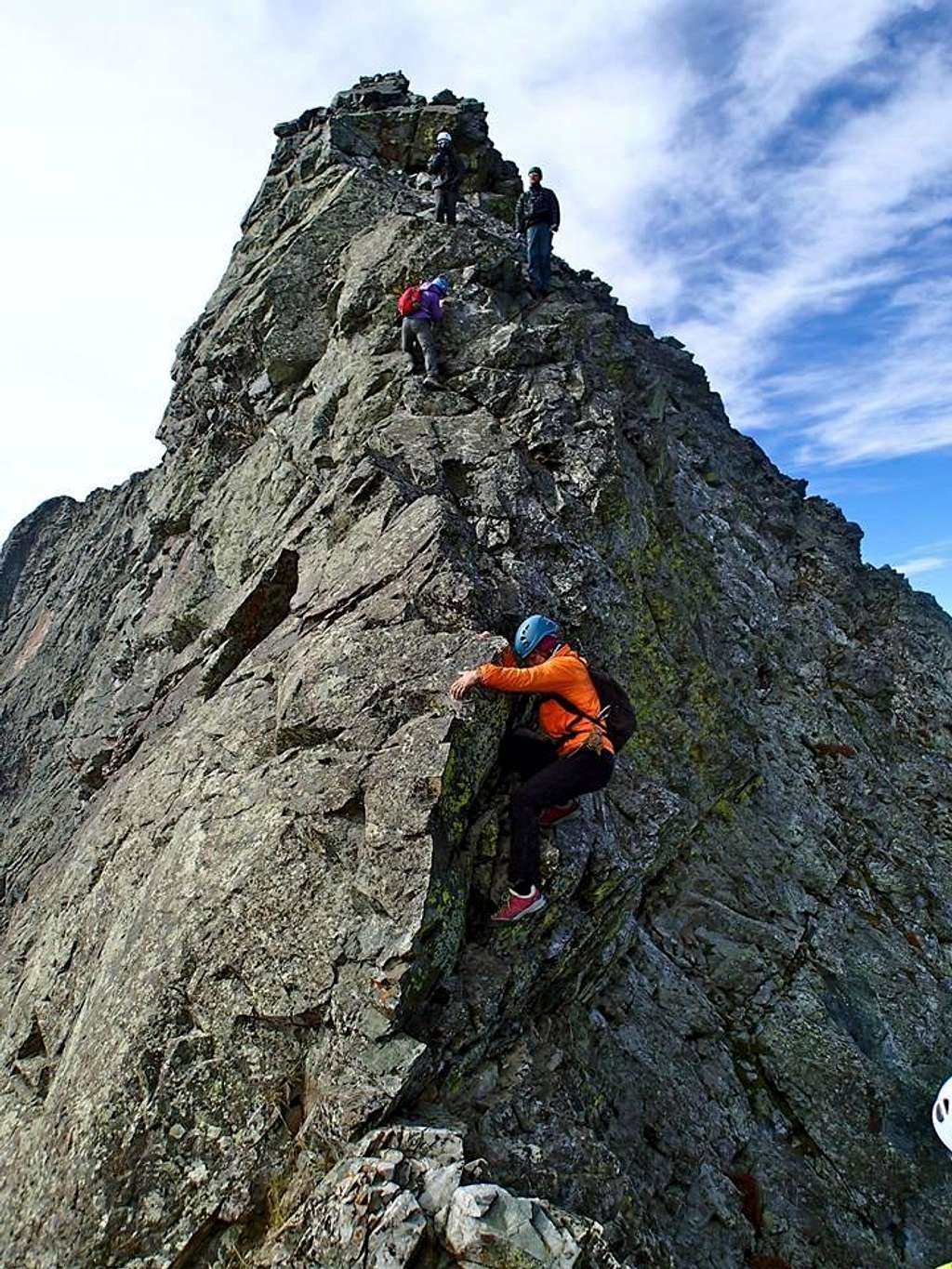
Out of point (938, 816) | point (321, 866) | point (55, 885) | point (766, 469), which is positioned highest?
point (766, 469)

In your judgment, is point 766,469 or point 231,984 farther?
point 766,469

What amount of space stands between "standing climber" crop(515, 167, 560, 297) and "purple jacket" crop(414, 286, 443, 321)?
18.0 ft

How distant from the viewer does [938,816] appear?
2270cm

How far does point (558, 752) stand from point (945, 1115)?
6.14m

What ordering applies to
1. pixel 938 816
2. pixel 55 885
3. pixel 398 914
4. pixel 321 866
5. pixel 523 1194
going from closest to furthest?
pixel 523 1194, pixel 398 914, pixel 321 866, pixel 55 885, pixel 938 816

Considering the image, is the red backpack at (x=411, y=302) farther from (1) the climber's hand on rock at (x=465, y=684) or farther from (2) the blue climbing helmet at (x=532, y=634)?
(1) the climber's hand on rock at (x=465, y=684)

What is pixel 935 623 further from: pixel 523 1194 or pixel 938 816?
pixel 523 1194

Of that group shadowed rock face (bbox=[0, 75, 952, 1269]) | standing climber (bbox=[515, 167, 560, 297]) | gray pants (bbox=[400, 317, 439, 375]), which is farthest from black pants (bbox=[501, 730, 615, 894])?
standing climber (bbox=[515, 167, 560, 297])

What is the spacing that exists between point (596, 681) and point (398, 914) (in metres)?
4.46

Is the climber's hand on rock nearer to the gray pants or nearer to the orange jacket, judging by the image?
the orange jacket

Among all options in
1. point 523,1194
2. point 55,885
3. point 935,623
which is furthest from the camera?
point 935,623

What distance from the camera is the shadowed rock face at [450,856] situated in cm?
948

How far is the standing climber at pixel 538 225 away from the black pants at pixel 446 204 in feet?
7.41

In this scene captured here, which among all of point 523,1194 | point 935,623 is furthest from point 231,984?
point 935,623
